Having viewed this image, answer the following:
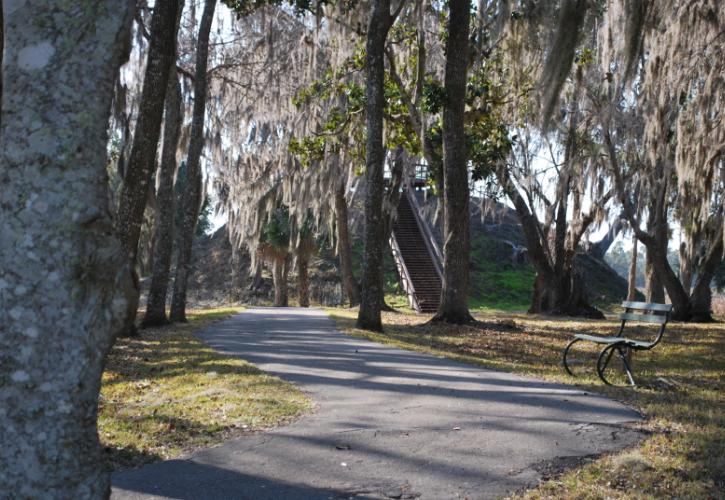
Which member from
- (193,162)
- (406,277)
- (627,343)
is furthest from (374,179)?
(406,277)

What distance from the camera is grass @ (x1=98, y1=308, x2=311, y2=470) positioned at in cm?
517

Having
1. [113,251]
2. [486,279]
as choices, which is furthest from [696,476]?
[486,279]

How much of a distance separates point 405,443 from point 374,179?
977 cm

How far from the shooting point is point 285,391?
23.3 ft

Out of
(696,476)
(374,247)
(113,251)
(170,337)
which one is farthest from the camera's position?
(374,247)

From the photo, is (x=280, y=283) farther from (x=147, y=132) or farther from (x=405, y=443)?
(x=405, y=443)

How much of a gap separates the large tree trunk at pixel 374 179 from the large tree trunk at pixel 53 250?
37.7 feet

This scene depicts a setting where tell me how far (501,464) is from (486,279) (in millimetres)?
35268

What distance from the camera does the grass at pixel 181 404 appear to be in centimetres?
517

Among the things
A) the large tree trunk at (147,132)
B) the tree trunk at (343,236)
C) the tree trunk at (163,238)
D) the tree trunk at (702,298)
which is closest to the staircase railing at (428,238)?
the tree trunk at (343,236)

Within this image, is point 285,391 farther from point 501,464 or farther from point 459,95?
point 459,95

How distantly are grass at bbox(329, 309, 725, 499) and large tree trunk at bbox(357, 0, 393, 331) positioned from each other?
62 centimetres

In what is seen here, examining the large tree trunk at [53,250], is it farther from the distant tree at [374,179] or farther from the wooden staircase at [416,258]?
the wooden staircase at [416,258]

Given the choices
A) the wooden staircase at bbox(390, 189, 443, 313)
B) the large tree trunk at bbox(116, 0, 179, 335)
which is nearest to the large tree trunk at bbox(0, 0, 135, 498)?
the large tree trunk at bbox(116, 0, 179, 335)
